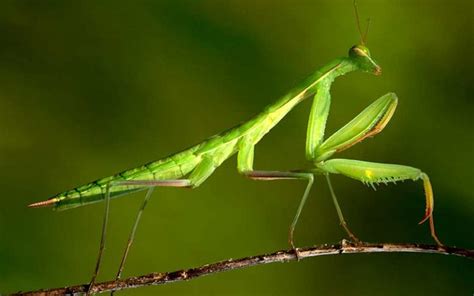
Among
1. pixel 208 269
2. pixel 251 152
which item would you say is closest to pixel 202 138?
pixel 251 152

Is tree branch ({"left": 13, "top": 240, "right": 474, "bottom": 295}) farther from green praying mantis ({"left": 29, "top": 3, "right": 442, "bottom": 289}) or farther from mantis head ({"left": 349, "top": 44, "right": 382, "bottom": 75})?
mantis head ({"left": 349, "top": 44, "right": 382, "bottom": 75})

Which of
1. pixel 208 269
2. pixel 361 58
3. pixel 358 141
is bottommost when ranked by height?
pixel 208 269

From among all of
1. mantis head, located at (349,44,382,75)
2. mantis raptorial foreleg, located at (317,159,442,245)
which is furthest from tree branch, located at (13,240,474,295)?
mantis head, located at (349,44,382,75)

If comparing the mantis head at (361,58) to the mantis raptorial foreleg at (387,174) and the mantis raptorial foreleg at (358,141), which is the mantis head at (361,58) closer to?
the mantis raptorial foreleg at (358,141)

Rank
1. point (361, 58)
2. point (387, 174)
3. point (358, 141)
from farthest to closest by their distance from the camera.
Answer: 1. point (361, 58)
2. point (358, 141)
3. point (387, 174)

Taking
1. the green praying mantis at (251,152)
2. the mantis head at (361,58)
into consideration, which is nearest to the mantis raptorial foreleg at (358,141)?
the green praying mantis at (251,152)

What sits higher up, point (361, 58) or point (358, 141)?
point (361, 58)

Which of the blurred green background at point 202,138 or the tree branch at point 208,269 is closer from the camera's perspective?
the tree branch at point 208,269

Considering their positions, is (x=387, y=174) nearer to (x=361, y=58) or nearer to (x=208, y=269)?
(x=361, y=58)

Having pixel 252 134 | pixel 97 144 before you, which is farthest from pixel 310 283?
pixel 97 144
